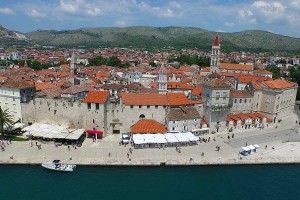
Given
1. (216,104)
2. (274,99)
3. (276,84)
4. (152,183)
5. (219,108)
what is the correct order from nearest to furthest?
(152,183) → (219,108) → (216,104) → (274,99) → (276,84)

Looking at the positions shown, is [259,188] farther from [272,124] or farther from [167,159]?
[272,124]

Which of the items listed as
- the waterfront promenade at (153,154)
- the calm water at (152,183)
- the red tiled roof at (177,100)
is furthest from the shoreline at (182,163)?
the red tiled roof at (177,100)

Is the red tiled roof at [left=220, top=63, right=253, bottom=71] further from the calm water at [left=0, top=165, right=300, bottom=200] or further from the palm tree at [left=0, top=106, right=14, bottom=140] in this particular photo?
the palm tree at [left=0, top=106, right=14, bottom=140]

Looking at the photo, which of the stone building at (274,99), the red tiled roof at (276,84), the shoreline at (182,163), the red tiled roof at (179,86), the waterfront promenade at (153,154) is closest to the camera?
the shoreline at (182,163)

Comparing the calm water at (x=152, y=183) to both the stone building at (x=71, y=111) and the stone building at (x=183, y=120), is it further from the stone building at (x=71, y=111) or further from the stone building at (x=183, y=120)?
the stone building at (x=71, y=111)

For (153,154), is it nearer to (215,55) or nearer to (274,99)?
(274,99)

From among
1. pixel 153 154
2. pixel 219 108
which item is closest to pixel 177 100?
pixel 219 108
